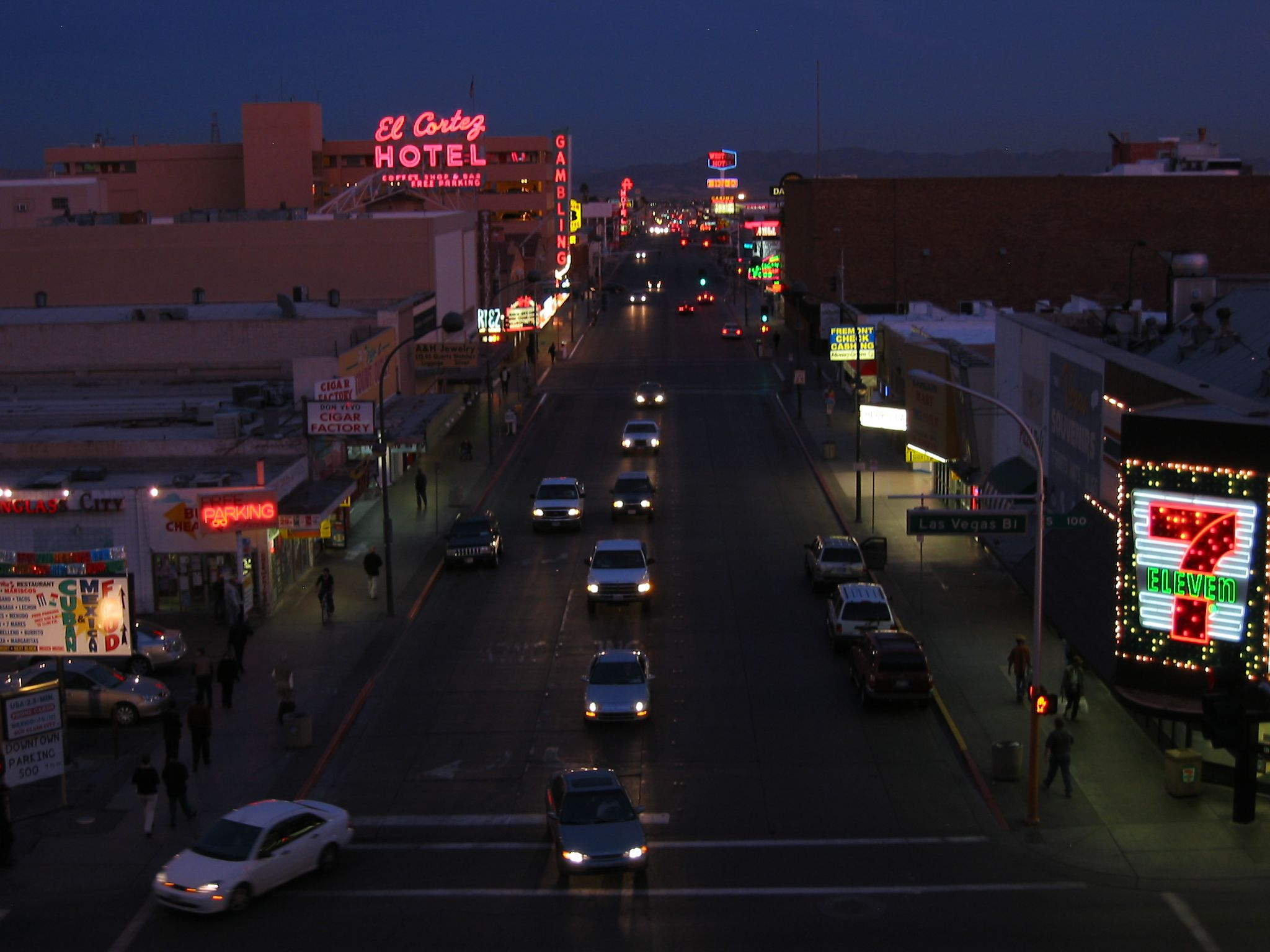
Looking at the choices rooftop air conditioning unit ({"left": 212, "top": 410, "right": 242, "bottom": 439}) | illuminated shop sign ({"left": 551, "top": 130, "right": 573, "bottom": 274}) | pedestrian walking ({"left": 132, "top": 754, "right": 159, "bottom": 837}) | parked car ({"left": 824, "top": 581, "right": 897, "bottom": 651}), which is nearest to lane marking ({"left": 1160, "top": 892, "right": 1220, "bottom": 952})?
parked car ({"left": 824, "top": 581, "right": 897, "bottom": 651})

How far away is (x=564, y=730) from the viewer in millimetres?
26031

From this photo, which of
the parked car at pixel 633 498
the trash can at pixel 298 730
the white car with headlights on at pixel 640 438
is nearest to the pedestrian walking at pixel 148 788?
the trash can at pixel 298 730

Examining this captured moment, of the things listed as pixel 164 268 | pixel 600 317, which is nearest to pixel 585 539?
pixel 164 268

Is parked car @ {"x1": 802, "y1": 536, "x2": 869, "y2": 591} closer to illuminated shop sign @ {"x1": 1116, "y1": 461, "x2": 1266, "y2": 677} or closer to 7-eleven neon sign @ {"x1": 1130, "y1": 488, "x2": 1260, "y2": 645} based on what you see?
illuminated shop sign @ {"x1": 1116, "y1": 461, "x2": 1266, "y2": 677}

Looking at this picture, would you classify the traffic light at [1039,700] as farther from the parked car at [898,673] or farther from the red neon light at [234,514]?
the red neon light at [234,514]

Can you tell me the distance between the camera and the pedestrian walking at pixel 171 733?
23.3 meters

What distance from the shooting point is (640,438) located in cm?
5650

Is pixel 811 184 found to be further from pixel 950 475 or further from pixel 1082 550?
pixel 1082 550

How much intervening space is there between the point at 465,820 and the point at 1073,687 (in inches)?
436

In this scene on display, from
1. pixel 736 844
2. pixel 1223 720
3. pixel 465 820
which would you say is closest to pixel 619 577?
pixel 465 820

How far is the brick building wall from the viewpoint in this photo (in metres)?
87.6

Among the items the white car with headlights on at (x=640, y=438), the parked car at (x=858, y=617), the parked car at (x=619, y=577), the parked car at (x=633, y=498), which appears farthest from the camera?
the white car with headlights on at (x=640, y=438)

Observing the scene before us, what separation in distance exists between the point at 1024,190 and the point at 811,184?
13161mm

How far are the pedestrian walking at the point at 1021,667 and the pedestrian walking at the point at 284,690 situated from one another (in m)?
13.1
